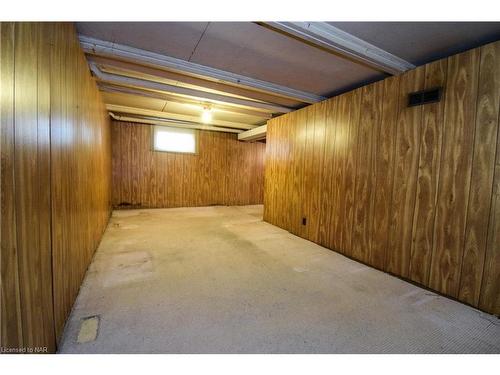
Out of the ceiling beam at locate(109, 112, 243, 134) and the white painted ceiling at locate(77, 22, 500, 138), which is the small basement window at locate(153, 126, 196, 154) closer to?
the ceiling beam at locate(109, 112, 243, 134)

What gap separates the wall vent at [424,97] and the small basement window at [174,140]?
5113mm

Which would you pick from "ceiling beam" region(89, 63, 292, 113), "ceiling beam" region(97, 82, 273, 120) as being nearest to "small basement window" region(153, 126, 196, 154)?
"ceiling beam" region(97, 82, 273, 120)

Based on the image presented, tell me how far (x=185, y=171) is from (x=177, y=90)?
325 centimetres

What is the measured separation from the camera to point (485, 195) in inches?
68.2

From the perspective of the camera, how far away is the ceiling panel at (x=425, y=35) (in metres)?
1.65

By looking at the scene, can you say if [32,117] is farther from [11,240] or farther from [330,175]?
[330,175]

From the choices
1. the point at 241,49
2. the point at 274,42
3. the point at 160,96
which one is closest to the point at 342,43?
the point at 274,42

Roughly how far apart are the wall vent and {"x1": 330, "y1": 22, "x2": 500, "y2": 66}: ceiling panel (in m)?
0.34

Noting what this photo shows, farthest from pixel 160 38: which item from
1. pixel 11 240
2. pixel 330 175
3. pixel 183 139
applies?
pixel 183 139

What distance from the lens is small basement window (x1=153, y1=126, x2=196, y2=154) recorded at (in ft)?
18.9

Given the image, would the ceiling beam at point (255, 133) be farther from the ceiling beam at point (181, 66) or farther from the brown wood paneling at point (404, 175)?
the brown wood paneling at point (404, 175)

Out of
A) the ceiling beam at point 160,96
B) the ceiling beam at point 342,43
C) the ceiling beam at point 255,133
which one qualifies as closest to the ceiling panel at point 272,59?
the ceiling beam at point 342,43
